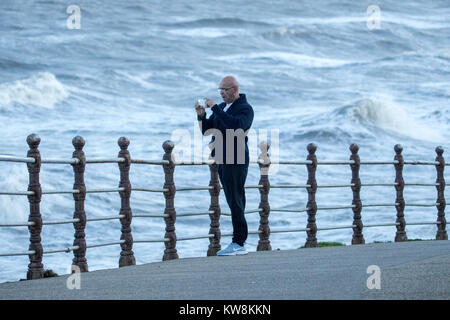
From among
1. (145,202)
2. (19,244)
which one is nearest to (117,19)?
(145,202)

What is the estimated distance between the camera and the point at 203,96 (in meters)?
49.7

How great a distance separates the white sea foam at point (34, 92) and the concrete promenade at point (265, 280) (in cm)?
3422

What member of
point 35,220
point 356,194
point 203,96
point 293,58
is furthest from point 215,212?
point 293,58

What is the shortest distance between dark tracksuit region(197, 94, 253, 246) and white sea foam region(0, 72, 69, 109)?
3329 centimetres

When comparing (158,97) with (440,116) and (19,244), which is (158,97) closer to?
(440,116)

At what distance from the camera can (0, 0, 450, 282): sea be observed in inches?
1073

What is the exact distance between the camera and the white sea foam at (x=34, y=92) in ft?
144

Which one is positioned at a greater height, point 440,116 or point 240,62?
point 240,62

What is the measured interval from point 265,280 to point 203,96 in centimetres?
4192

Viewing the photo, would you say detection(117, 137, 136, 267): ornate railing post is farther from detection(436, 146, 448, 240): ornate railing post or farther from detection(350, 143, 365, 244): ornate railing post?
detection(436, 146, 448, 240): ornate railing post

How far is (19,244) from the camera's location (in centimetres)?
2253

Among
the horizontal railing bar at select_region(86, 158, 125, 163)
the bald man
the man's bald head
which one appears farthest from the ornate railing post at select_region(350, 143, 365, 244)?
the man's bald head

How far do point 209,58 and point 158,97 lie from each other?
887cm
